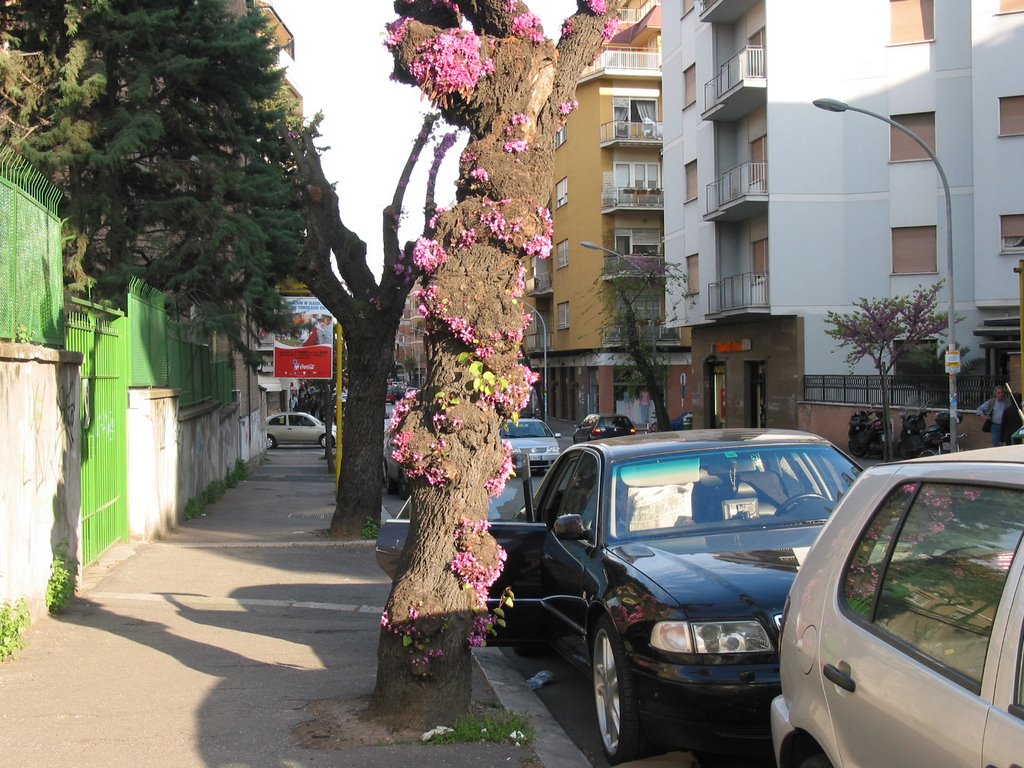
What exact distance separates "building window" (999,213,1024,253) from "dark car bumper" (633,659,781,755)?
3031 centimetres

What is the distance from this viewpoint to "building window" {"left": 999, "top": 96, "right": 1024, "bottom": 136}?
31172 mm

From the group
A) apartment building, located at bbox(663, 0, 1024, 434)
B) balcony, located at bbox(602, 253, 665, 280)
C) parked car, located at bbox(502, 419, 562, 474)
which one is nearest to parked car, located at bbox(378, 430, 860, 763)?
parked car, located at bbox(502, 419, 562, 474)

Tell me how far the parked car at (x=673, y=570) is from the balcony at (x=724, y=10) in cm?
3171

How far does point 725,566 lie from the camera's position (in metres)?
5.23

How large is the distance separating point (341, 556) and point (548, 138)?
26.1 feet

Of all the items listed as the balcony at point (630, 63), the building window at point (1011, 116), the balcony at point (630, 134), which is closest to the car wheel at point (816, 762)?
the building window at point (1011, 116)

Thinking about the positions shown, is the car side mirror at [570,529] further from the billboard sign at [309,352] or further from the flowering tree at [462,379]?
the billboard sign at [309,352]

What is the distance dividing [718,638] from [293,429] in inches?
1843

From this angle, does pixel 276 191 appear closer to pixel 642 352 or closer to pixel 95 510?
pixel 95 510

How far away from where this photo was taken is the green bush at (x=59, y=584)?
328 inches

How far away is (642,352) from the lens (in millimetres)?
43594

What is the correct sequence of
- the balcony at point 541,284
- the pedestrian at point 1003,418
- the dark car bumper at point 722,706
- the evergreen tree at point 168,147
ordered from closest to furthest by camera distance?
the dark car bumper at point 722,706, the evergreen tree at point 168,147, the pedestrian at point 1003,418, the balcony at point 541,284

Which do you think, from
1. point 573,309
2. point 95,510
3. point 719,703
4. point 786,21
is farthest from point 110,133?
point 573,309

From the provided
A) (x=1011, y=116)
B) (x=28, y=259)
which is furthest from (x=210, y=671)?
(x=1011, y=116)
